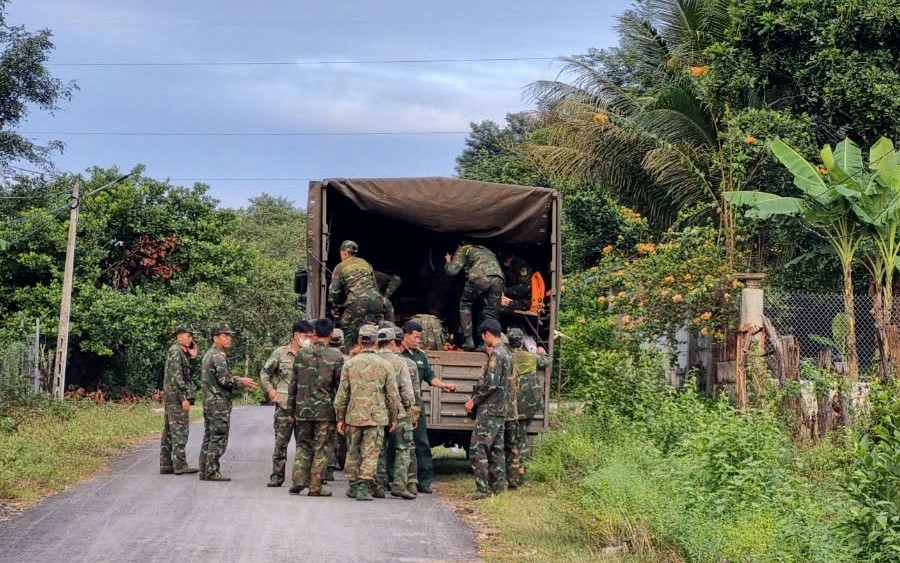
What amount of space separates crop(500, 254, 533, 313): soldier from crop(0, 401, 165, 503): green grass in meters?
5.31

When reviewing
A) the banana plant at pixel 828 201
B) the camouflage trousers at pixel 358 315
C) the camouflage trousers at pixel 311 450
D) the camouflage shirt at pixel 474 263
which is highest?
the banana plant at pixel 828 201

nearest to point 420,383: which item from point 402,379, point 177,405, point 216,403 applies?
point 402,379

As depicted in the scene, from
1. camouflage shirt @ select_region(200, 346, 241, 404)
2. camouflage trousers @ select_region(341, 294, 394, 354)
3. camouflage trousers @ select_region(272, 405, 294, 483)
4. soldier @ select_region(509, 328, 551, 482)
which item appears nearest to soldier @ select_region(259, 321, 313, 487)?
camouflage trousers @ select_region(272, 405, 294, 483)

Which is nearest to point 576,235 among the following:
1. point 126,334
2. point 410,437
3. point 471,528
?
point 126,334

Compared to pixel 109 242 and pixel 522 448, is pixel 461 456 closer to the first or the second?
pixel 522 448

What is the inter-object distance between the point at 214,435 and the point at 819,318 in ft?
27.0

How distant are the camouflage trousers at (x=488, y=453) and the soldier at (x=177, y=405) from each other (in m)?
3.31

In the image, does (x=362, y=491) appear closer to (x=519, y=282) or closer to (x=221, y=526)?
(x=221, y=526)

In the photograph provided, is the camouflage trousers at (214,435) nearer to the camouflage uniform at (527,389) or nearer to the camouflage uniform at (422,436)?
the camouflage uniform at (422,436)

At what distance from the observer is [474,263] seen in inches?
539

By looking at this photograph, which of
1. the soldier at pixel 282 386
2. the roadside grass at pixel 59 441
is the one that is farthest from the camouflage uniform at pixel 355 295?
the roadside grass at pixel 59 441

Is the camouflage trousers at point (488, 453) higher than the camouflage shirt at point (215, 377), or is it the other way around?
the camouflage shirt at point (215, 377)

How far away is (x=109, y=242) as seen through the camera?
29344 millimetres

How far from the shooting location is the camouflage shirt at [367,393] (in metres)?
11.1
